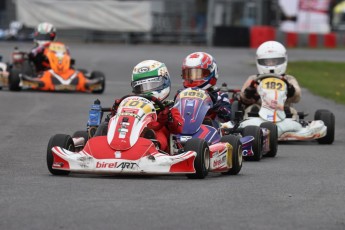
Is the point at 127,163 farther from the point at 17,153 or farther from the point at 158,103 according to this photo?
the point at 17,153

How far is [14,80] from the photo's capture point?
2094 centimetres

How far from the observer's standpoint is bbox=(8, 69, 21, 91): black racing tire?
822 inches

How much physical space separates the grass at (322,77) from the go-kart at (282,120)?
6986 mm

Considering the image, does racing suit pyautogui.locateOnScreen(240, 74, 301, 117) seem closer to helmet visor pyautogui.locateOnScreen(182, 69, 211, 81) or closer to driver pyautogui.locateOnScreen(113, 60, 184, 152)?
helmet visor pyautogui.locateOnScreen(182, 69, 211, 81)

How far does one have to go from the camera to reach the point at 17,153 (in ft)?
38.4

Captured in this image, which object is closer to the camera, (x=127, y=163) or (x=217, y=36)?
(x=127, y=163)

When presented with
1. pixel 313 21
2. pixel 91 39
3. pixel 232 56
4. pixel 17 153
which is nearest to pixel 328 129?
pixel 17 153

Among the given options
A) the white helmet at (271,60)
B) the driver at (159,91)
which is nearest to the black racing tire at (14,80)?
the white helmet at (271,60)

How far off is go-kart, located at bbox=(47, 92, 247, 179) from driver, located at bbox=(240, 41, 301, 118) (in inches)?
177

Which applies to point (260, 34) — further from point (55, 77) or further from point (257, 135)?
point (257, 135)

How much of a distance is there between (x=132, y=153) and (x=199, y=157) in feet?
1.78

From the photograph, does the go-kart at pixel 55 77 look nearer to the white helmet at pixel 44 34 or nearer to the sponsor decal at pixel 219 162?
the white helmet at pixel 44 34

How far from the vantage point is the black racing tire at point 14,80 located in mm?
20891

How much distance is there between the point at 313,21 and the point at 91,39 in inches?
404
